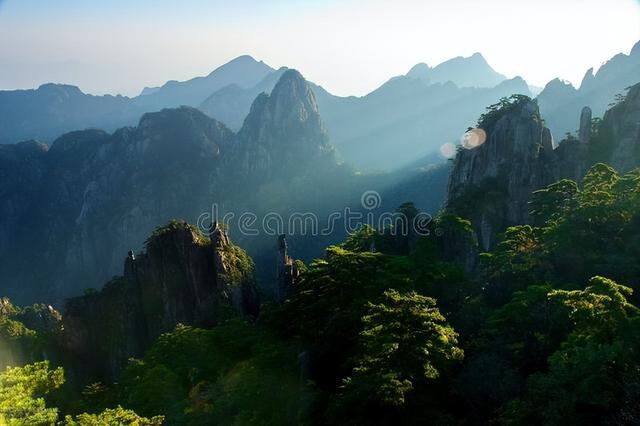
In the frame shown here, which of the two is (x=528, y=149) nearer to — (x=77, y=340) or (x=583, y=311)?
(x=583, y=311)

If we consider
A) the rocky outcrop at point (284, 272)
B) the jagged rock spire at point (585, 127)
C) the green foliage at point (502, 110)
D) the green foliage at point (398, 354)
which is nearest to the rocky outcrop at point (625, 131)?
the jagged rock spire at point (585, 127)

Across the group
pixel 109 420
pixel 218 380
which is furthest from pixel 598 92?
pixel 109 420

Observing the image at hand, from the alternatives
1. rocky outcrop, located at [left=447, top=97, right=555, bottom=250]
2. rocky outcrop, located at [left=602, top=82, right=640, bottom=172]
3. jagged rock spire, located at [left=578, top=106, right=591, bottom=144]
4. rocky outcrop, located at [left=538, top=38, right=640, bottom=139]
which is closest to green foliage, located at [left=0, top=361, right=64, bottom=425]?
rocky outcrop, located at [left=447, top=97, right=555, bottom=250]

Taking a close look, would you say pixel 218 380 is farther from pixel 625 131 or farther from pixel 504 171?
pixel 625 131

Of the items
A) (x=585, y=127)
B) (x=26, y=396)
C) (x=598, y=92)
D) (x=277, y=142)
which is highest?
(x=598, y=92)

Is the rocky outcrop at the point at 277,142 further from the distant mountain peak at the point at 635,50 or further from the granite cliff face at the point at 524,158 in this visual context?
the granite cliff face at the point at 524,158

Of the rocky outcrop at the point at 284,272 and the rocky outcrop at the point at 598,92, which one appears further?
the rocky outcrop at the point at 598,92

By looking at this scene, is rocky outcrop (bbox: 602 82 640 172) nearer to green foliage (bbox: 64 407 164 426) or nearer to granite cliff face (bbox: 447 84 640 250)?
granite cliff face (bbox: 447 84 640 250)
